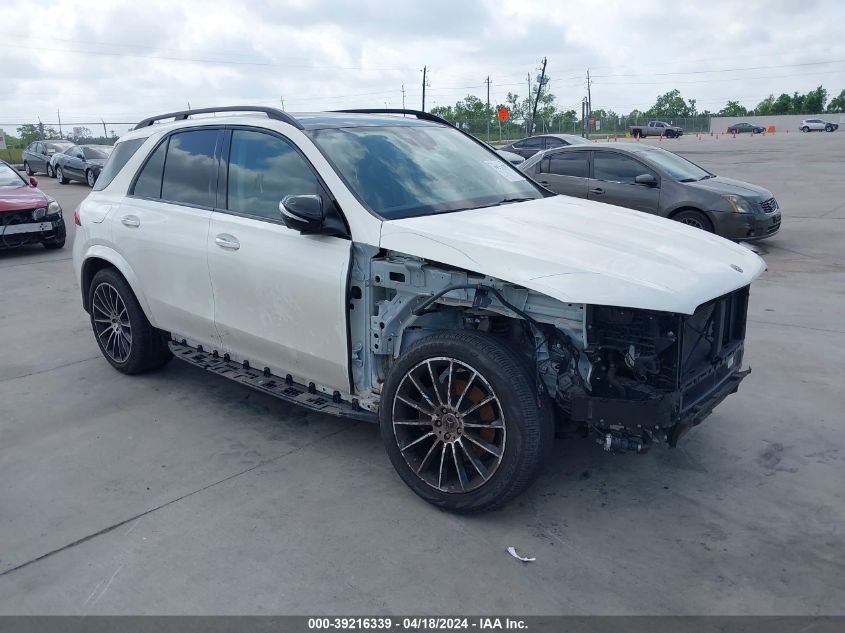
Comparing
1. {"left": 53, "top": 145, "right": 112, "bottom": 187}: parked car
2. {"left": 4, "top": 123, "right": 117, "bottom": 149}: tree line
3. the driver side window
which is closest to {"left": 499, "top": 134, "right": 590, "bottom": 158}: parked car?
the driver side window

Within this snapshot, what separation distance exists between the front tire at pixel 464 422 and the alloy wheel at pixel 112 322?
2737 millimetres

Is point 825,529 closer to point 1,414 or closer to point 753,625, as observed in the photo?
point 753,625

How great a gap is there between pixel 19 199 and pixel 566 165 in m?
8.50

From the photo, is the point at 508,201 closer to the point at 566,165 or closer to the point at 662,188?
the point at 662,188

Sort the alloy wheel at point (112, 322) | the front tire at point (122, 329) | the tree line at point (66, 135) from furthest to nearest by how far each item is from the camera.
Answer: the tree line at point (66, 135) < the alloy wheel at point (112, 322) < the front tire at point (122, 329)

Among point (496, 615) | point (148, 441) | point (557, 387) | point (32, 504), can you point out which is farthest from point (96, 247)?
point (496, 615)

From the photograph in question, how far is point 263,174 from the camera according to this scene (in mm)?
4434

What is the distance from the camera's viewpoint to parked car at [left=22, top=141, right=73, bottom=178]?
90.2 ft

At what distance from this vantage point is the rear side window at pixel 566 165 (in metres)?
11.2

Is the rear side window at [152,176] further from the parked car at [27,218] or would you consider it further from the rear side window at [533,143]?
the rear side window at [533,143]

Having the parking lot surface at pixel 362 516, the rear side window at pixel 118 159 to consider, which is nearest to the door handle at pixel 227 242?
the parking lot surface at pixel 362 516

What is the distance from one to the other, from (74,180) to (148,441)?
76.0 ft

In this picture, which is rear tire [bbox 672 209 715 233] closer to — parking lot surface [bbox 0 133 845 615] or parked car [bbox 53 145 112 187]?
parking lot surface [bbox 0 133 845 615]

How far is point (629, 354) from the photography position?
3285 mm
